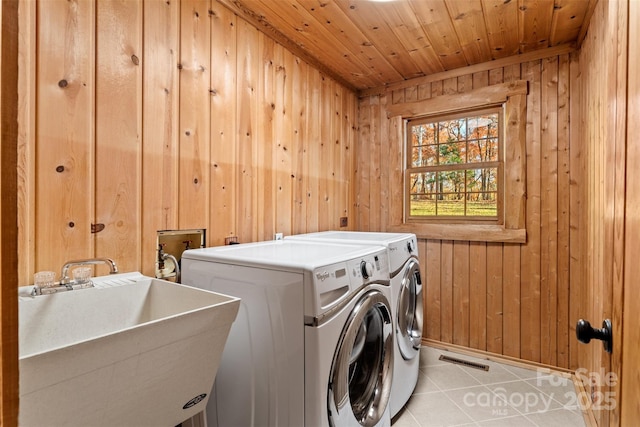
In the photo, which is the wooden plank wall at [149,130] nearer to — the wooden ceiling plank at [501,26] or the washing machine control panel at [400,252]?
the washing machine control panel at [400,252]

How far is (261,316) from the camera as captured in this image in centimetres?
127

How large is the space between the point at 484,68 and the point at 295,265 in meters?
2.45

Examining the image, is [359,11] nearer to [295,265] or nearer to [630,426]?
[295,265]

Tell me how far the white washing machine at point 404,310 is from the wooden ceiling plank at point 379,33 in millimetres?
1395

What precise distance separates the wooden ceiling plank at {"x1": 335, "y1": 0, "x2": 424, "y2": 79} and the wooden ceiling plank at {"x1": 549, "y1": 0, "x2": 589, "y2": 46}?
0.93 meters

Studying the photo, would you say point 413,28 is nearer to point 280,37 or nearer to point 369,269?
point 280,37

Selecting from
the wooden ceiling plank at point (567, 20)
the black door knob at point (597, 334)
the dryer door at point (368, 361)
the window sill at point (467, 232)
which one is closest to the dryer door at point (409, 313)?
the dryer door at point (368, 361)

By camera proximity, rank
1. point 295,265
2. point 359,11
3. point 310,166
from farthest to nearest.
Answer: point 310,166 < point 359,11 < point 295,265

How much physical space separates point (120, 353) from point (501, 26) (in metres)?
2.66

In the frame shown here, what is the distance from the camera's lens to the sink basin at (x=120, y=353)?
681mm

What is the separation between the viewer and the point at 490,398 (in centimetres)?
207

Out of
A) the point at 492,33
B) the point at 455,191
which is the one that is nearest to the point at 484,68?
the point at 492,33

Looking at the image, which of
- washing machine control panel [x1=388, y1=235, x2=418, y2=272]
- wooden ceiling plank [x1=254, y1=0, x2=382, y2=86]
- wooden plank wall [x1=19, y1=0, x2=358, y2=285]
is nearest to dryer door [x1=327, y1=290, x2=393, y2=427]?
washing machine control panel [x1=388, y1=235, x2=418, y2=272]

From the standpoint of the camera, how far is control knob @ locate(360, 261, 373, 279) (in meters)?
1.44
